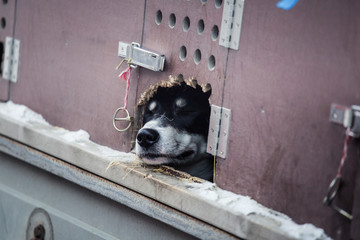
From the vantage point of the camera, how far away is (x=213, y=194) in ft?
9.91

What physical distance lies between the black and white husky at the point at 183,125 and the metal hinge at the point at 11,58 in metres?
0.91

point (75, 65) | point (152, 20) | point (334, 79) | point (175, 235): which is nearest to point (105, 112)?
point (75, 65)

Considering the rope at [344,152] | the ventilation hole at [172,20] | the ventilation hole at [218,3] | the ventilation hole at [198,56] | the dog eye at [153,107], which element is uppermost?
the ventilation hole at [218,3]

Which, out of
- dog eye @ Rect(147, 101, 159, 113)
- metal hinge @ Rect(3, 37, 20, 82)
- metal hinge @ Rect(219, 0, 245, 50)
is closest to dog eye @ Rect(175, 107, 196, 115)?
dog eye @ Rect(147, 101, 159, 113)

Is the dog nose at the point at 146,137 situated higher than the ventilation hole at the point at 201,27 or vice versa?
the ventilation hole at the point at 201,27

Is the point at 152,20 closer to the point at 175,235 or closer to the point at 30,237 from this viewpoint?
the point at 175,235

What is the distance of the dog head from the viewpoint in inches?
146

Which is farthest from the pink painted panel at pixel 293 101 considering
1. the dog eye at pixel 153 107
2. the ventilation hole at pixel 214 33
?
the dog eye at pixel 153 107

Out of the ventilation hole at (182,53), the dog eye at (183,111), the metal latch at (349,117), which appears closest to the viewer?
the metal latch at (349,117)

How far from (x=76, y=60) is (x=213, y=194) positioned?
4.20 feet

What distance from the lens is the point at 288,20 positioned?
272 centimetres

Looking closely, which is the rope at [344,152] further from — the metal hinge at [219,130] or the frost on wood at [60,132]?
the frost on wood at [60,132]

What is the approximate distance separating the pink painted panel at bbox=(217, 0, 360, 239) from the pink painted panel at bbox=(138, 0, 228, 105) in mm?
101

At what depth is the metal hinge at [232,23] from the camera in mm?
2953
